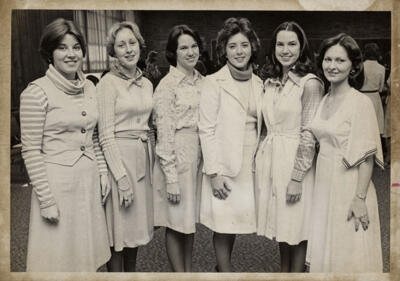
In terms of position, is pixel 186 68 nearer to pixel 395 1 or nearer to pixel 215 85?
pixel 215 85

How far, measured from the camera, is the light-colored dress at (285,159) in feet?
11.5

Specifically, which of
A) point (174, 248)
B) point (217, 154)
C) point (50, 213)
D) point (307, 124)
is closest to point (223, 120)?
point (217, 154)

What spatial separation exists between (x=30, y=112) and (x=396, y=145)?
2.60 meters

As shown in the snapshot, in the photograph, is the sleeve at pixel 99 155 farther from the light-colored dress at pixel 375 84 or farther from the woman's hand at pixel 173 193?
the light-colored dress at pixel 375 84

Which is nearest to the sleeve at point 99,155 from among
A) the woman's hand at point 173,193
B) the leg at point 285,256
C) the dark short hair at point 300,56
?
the woman's hand at point 173,193

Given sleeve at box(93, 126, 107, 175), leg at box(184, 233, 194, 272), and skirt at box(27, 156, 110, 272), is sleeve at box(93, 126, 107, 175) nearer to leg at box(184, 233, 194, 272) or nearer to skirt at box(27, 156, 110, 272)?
skirt at box(27, 156, 110, 272)

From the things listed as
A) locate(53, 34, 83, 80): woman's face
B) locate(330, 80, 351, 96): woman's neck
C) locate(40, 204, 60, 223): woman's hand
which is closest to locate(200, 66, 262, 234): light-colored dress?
locate(330, 80, 351, 96): woman's neck

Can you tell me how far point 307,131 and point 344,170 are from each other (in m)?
0.38

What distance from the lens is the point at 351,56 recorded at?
138 inches

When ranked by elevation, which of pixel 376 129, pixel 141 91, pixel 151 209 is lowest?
pixel 151 209

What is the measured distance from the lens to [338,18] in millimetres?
3602

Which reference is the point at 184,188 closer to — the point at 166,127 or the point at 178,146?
the point at 178,146

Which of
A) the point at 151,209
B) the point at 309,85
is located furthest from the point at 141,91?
the point at 309,85

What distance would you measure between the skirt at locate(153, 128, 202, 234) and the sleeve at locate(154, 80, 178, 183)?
58mm
